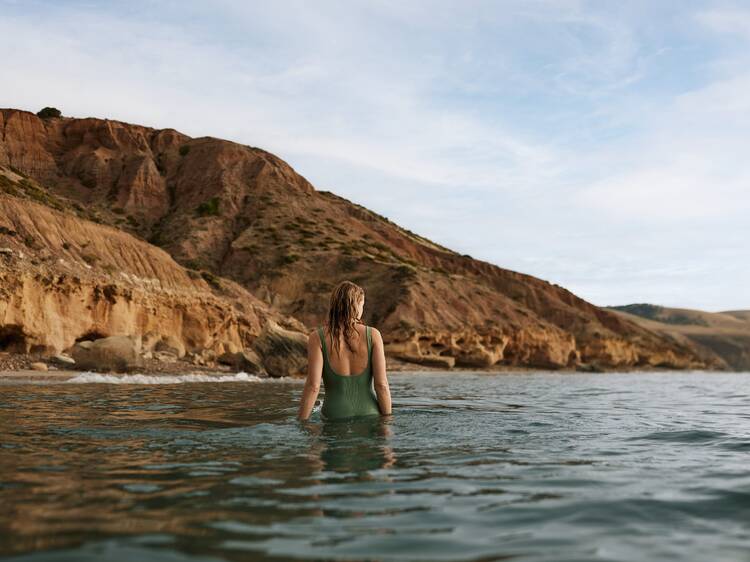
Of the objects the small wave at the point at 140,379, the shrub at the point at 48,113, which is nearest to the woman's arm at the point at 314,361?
the small wave at the point at 140,379

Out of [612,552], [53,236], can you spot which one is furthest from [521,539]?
[53,236]

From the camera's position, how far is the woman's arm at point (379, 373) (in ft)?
25.6

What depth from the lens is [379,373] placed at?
7.93 meters

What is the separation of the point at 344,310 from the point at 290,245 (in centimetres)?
6336

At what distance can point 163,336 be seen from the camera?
33844mm

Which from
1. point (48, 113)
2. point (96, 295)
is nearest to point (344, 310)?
point (96, 295)

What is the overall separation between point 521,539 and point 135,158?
85243mm

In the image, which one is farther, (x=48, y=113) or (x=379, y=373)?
(x=48, y=113)

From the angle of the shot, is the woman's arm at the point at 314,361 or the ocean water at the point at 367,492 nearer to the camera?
the ocean water at the point at 367,492

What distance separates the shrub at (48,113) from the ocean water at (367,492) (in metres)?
91.8

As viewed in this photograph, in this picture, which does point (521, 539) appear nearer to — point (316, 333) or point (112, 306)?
point (316, 333)

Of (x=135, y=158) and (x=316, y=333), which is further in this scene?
(x=135, y=158)

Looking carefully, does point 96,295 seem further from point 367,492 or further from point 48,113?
point 48,113

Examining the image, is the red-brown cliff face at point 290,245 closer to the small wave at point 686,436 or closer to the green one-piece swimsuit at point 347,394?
the small wave at point 686,436
